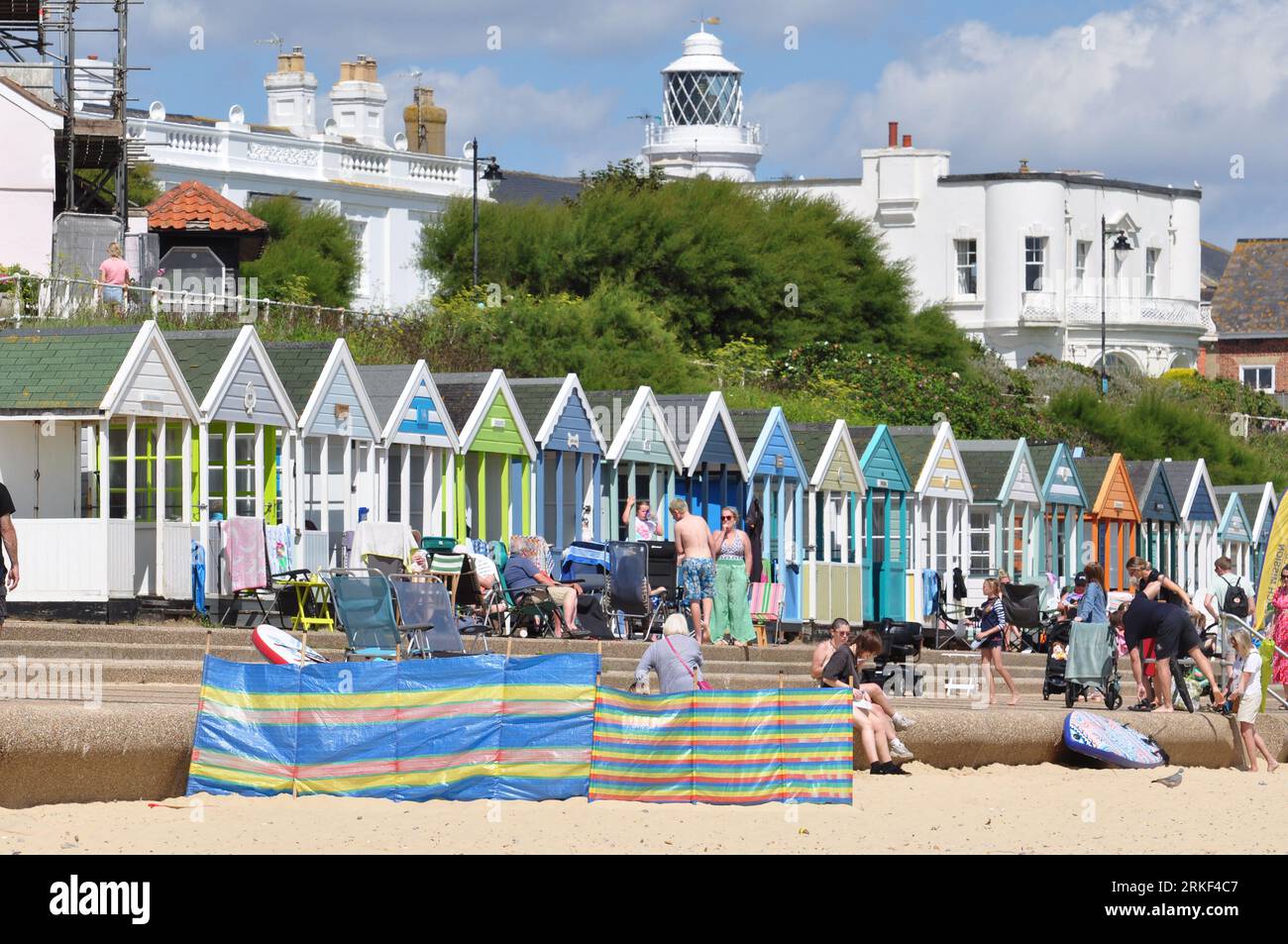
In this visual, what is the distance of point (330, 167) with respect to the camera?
57406mm

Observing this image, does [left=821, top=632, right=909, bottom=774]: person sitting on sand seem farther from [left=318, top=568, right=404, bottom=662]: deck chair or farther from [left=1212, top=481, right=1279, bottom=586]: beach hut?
[left=1212, top=481, right=1279, bottom=586]: beach hut

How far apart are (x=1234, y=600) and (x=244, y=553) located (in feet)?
36.5

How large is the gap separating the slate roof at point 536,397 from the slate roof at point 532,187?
39018 mm

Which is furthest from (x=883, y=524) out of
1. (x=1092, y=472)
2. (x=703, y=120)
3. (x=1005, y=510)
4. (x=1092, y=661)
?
(x=703, y=120)

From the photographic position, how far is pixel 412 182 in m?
59.4

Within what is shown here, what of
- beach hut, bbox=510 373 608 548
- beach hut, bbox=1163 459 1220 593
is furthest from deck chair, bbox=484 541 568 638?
beach hut, bbox=1163 459 1220 593

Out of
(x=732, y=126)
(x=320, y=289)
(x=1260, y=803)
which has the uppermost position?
(x=732, y=126)

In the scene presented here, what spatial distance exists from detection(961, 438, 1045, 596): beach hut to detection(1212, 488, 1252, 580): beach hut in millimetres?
8596

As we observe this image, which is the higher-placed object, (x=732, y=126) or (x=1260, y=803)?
(x=732, y=126)

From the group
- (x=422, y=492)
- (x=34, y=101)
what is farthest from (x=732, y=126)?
(x=422, y=492)

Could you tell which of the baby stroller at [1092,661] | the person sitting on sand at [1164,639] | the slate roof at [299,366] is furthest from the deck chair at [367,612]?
the person sitting on sand at [1164,639]

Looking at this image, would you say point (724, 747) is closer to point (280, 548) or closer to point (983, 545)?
point (280, 548)
